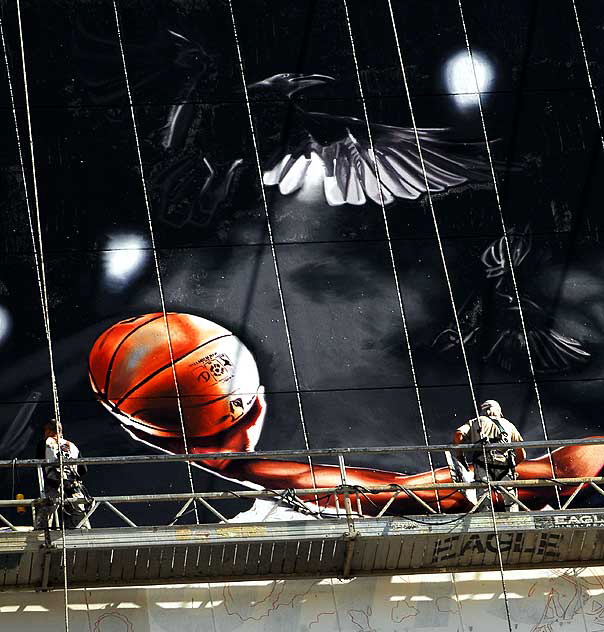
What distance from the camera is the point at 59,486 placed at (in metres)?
13.4

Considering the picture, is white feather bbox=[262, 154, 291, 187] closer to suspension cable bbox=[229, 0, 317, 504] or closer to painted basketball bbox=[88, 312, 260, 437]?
suspension cable bbox=[229, 0, 317, 504]

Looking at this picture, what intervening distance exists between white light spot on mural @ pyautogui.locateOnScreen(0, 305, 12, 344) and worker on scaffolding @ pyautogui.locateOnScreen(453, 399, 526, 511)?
5639 millimetres

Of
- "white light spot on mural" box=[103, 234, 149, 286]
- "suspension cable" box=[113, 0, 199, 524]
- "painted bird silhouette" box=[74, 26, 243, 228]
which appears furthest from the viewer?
"painted bird silhouette" box=[74, 26, 243, 228]

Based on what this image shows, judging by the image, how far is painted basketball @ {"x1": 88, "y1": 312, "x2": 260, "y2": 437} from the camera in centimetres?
1692

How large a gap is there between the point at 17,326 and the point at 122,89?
3.24 m

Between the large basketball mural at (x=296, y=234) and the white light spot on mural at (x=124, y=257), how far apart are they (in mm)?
35

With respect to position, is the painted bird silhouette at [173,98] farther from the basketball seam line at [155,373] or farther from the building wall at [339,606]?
the building wall at [339,606]

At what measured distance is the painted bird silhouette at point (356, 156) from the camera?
18.0 meters

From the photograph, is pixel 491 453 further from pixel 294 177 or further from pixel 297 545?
pixel 294 177

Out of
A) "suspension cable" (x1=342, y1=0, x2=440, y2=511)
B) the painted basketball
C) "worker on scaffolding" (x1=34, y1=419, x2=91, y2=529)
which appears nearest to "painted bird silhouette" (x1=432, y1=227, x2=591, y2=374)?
"suspension cable" (x1=342, y1=0, x2=440, y2=511)

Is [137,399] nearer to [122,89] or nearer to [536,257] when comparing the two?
[122,89]

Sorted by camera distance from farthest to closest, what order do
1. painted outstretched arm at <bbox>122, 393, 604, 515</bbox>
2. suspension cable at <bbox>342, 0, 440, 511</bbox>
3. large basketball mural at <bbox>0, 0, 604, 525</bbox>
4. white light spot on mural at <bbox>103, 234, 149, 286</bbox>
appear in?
white light spot on mural at <bbox>103, 234, 149, 286</bbox>, suspension cable at <bbox>342, 0, 440, 511</bbox>, large basketball mural at <bbox>0, 0, 604, 525</bbox>, painted outstretched arm at <bbox>122, 393, 604, 515</bbox>

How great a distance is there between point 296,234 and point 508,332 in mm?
2784

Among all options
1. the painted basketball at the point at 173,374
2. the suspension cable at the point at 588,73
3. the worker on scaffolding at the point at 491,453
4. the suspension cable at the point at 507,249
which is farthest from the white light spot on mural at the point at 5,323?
the suspension cable at the point at 588,73
